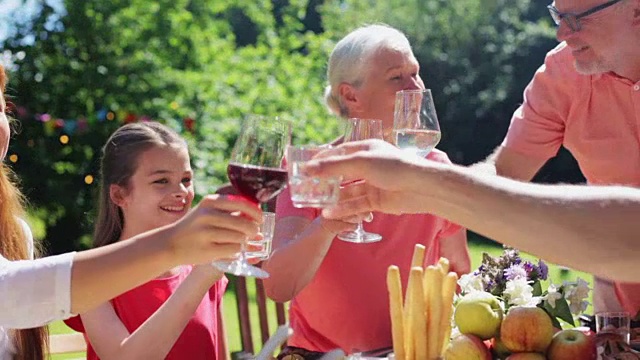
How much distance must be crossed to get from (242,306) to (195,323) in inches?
51.8

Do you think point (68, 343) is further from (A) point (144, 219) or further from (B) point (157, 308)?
(A) point (144, 219)

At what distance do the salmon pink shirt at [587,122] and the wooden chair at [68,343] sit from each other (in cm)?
210

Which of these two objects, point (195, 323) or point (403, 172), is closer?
point (403, 172)

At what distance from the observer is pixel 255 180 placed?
2.03 metres

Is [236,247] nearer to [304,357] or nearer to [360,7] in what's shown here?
[304,357]

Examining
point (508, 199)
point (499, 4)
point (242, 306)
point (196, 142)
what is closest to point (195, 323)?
point (242, 306)

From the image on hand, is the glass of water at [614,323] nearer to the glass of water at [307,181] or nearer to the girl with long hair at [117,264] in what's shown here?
the glass of water at [307,181]

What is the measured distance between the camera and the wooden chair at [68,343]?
11.9 ft

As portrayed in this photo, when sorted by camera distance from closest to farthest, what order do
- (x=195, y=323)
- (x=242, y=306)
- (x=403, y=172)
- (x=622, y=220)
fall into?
(x=622, y=220) → (x=403, y=172) → (x=195, y=323) → (x=242, y=306)

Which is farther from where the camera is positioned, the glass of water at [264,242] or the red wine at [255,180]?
the glass of water at [264,242]

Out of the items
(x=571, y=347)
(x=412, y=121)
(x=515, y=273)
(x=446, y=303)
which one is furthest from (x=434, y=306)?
(x=412, y=121)

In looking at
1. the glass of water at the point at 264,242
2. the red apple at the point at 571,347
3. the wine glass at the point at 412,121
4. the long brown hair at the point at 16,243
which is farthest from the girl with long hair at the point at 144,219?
the red apple at the point at 571,347

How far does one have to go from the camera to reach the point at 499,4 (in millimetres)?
21844

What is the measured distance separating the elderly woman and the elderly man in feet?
1.98
